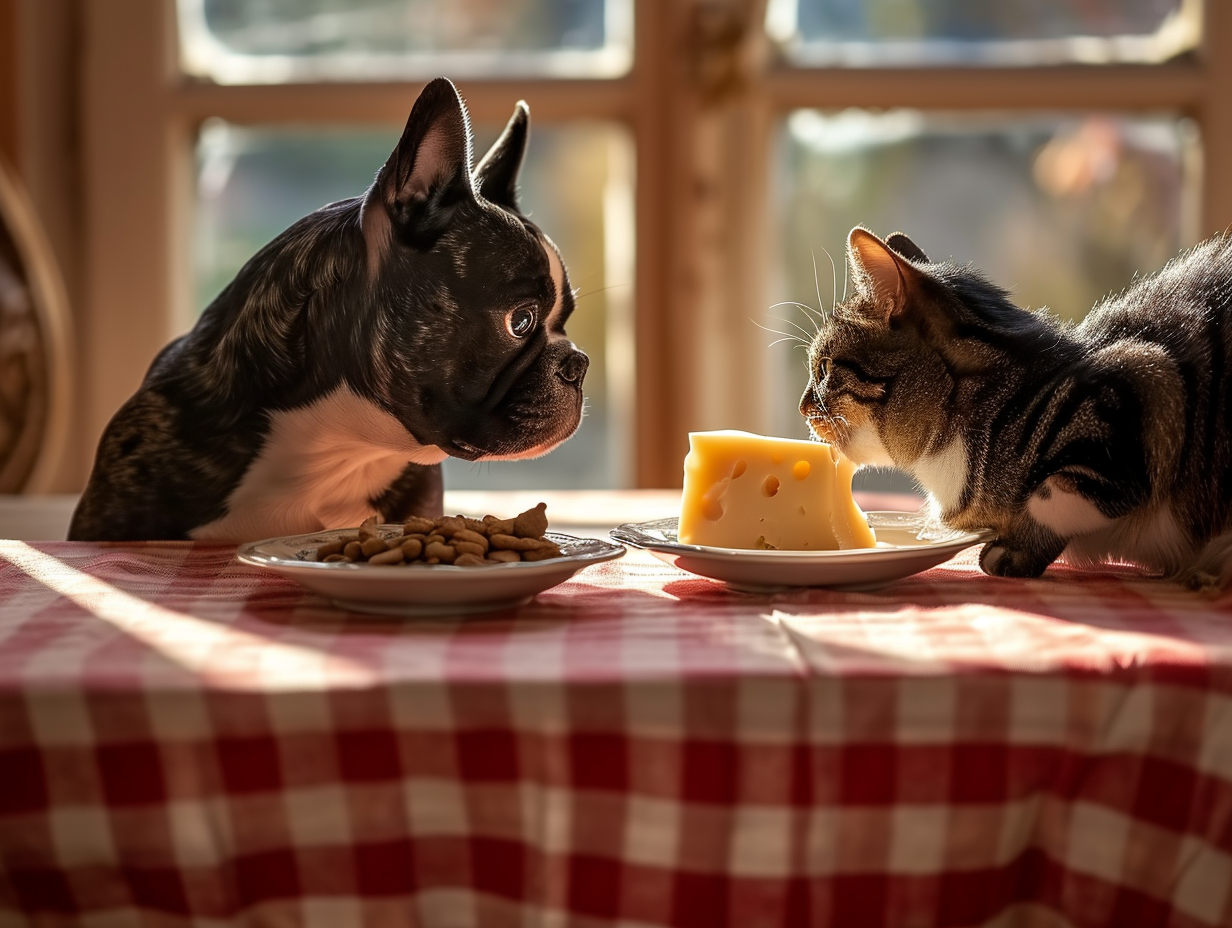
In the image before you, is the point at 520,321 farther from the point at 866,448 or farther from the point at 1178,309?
the point at 1178,309

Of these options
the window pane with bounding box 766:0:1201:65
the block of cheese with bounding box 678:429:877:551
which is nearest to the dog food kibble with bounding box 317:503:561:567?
the block of cheese with bounding box 678:429:877:551

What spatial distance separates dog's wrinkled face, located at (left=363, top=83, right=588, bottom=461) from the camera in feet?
3.92

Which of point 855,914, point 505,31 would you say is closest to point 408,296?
point 855,914

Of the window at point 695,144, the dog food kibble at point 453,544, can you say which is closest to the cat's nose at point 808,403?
the dog food kibble at point 453,544

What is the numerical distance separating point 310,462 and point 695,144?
1.60 m

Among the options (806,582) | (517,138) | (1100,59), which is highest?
(1100,59)

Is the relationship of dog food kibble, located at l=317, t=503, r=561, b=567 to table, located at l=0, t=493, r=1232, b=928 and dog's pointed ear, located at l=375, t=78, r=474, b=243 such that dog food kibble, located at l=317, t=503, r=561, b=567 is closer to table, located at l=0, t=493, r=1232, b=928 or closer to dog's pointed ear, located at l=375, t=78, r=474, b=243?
table, located at l=0, t=493, r=1232, b=928

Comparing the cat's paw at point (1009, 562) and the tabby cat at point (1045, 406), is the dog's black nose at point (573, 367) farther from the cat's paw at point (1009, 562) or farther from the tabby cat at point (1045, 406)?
the cat's paw at point (1009, 562)

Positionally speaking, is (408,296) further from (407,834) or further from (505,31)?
(505,31)

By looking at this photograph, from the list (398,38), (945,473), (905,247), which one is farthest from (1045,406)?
(398,38)

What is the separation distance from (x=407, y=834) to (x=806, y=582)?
0.41 meters

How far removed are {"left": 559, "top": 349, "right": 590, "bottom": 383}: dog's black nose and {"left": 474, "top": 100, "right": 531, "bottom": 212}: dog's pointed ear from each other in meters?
0.21

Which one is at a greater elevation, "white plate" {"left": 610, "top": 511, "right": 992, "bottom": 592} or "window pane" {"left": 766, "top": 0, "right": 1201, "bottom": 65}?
"window pane" {"left": 766, "top": 0, "right": 1201, "bottom": 65}

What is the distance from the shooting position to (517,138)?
143 centimetres
